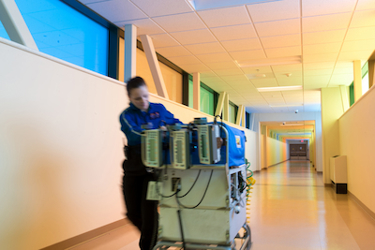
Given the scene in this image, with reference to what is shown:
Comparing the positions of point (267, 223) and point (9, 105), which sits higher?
point (9, 105)

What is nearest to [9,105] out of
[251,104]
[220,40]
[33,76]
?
[33,76]

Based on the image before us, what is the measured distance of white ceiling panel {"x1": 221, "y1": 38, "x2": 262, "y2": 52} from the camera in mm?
4789

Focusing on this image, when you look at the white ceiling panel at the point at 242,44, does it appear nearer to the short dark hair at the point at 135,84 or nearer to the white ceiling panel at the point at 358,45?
the white ceiling panel at the point at 358,45

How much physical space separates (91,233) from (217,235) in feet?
5.09

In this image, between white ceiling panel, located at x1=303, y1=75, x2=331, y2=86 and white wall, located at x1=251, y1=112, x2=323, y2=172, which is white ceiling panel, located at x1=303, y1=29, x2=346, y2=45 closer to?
white ceiling panel, located at x1=303, y1=75, x2=331, y2=86

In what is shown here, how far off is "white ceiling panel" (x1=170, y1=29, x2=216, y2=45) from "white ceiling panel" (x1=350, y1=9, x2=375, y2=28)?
1.89 m

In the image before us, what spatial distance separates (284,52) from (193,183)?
13.5 ft

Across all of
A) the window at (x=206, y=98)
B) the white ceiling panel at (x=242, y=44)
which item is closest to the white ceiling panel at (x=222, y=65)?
the white ceiling panel at (x=242, y=44)

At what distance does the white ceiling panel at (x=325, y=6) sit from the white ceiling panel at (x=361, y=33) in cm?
73

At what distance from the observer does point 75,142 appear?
9.07 feet

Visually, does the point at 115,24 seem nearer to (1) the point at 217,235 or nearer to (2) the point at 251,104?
(1) the point at 217,235

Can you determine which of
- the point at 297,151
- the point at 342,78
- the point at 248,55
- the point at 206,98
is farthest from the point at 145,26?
the point at 297,151

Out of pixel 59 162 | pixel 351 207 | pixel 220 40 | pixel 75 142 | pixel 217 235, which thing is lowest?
pixel 351 207

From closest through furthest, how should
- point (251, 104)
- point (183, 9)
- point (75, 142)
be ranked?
point (75, 142) < point (183, 9) < point (251, 104)
